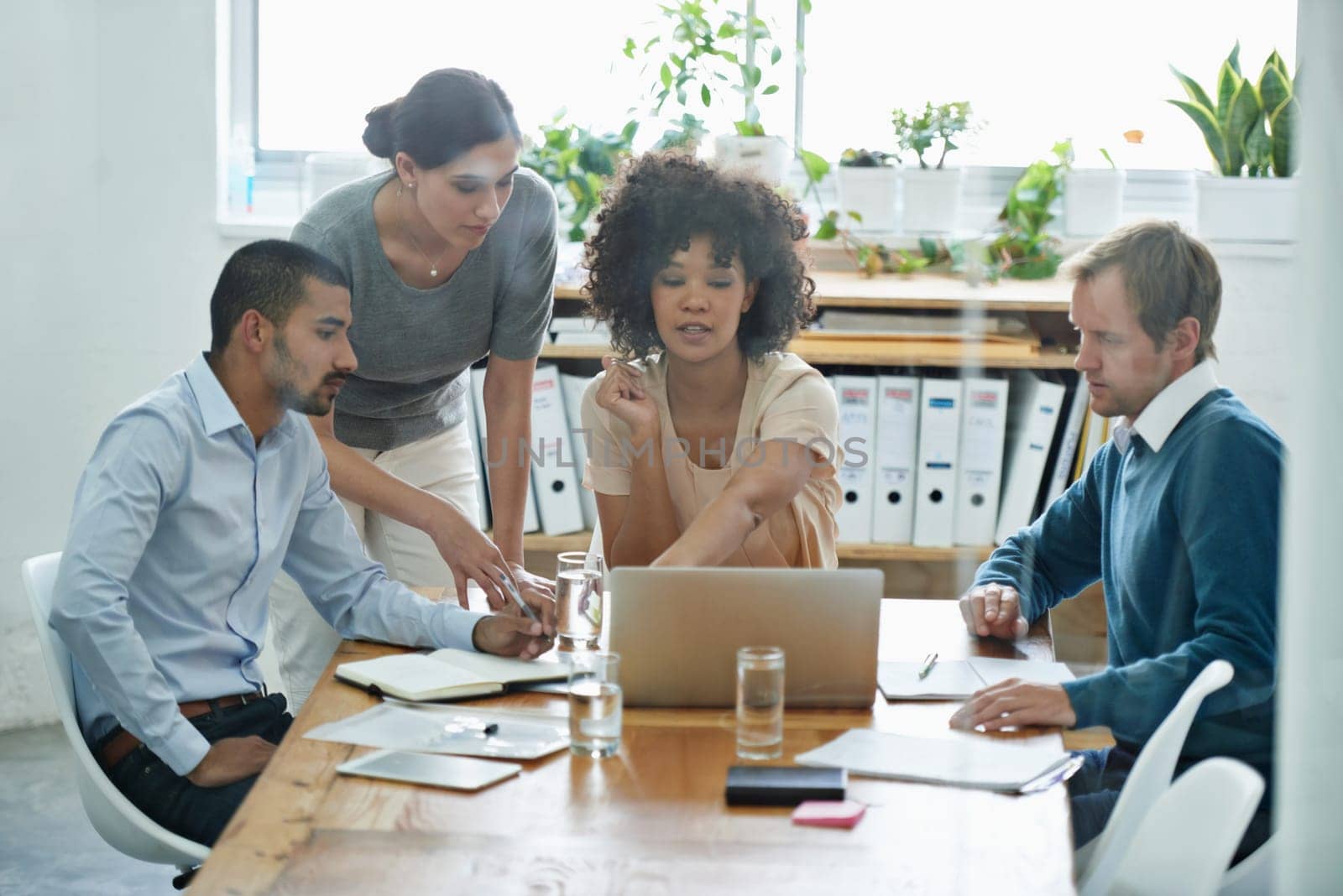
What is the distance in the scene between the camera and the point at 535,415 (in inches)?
108

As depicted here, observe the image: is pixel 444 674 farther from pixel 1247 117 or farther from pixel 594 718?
pixel 1247 117

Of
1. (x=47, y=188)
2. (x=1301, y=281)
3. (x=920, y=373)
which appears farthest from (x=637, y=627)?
(x=47, y=188)

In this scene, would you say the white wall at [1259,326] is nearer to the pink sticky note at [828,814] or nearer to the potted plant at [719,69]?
the pink sticky note at [828,814]

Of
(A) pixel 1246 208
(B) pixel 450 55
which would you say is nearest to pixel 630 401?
(A) pixel 1246 208

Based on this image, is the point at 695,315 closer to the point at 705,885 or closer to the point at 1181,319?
the point at 1181,319

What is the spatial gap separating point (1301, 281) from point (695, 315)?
4.14 feet

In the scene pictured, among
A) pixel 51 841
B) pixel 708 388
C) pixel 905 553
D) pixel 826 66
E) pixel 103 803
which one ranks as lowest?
pixel 51 841

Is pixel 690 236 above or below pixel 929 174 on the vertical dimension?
below

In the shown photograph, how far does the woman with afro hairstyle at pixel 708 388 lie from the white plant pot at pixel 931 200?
56cm

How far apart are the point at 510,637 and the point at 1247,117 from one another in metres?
0.94

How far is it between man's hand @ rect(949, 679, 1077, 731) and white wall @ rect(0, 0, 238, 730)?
81.2 inches

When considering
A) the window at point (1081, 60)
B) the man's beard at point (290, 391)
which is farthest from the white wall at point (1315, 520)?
the man's beard at point (290, 391)

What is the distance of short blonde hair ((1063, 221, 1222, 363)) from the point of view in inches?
57.4

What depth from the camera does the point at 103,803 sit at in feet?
5.15
